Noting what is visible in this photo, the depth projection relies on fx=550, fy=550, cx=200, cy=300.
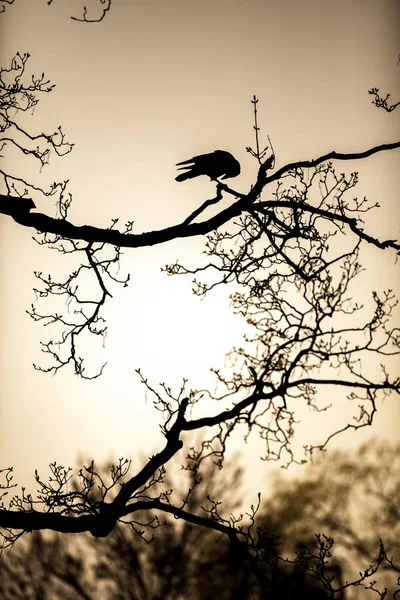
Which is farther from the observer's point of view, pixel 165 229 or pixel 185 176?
pixel 185 176

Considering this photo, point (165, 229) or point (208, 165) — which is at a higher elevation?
point (208, 165)

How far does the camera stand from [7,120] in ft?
13.8

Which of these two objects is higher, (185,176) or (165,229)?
(185,176)

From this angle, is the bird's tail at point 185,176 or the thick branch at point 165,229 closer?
the thick branch at point 165,229

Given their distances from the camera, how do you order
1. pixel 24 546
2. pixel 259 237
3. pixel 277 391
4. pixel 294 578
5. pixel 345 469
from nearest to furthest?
1. pixel 277 391
2. pixel 259 237
3. pixel 294 578
4. pixel 345 469
5. pixel 24 546

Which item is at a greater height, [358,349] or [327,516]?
[327,516]

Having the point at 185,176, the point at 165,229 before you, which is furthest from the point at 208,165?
the point at 165,229

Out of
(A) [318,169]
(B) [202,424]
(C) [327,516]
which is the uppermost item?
(A) [318,169]

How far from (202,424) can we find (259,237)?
1.46 meters

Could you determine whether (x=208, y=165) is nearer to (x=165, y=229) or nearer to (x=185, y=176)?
(x=185, y=176)

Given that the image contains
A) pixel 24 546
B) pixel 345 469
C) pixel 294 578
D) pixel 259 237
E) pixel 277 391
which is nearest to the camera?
pixel 277 391

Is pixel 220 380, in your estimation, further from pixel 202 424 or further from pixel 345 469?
pixel 345 469

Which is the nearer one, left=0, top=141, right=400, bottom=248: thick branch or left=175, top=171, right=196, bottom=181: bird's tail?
left=0, top=141, right=400, bottom=248: thick branch

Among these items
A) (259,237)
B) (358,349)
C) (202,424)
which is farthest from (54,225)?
(358,349)
